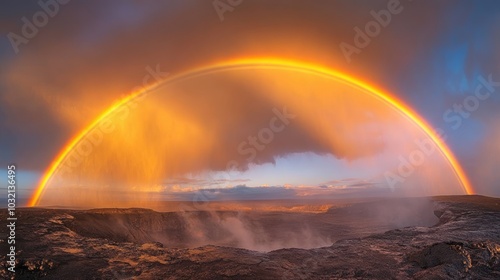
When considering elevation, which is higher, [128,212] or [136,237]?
[128,212]

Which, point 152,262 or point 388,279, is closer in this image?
point 388,279

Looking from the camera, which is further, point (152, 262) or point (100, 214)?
point (100, 214)

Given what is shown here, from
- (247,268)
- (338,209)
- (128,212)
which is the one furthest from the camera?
(338,209)

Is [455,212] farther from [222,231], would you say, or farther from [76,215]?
[76,215]

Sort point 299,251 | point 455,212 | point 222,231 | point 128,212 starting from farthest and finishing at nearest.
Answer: point 222,231
point 128,212
point 455,212
point 299,251

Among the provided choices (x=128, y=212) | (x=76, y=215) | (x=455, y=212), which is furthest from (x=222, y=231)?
(x=455, y=212)

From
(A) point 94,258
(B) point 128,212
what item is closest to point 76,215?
(B) point 128,212

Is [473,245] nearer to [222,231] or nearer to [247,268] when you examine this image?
[247,268]

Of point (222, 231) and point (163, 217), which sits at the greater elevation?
point (163, 217)

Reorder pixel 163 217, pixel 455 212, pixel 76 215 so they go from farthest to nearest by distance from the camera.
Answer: pixel 163 217
pixel 455 212
pixel 76 215
